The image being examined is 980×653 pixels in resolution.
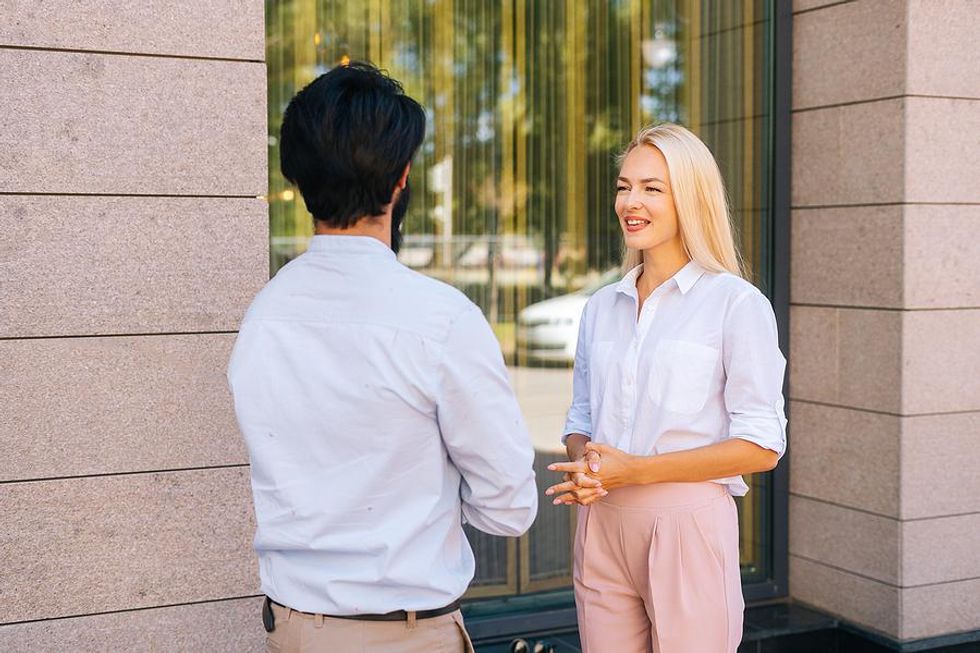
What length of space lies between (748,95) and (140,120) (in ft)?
10.5

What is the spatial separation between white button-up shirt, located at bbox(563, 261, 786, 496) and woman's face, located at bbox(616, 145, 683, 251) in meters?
0.13

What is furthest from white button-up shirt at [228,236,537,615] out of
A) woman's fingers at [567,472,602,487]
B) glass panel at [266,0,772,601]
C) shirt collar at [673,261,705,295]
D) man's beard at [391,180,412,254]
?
glass panel at [266,0,772,601]

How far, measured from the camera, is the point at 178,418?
3.85m

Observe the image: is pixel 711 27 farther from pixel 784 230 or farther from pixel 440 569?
pixel 440 569

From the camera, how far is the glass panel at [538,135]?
16.4 ft

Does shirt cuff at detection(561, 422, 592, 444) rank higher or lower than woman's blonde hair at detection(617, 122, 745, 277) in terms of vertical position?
lower

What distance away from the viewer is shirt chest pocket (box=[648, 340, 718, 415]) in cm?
306

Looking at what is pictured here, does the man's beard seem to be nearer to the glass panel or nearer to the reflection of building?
the reflection of building

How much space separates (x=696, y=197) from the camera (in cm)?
316

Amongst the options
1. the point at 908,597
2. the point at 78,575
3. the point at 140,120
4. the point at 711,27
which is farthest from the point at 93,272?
the point at 908,597

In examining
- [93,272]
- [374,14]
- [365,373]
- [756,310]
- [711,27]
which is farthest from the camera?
[711,27]

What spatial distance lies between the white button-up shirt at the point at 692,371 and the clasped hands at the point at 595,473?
20 cm

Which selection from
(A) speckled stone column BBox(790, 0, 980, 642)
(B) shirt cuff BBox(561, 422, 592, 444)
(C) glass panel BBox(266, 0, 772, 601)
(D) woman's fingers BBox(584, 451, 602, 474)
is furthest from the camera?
(A) speckled stone column BBox(790, 0, 980, 642)

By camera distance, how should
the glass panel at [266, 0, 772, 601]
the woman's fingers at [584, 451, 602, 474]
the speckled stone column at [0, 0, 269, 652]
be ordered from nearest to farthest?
1. the woman's fingers at [584, 451, 602, 474]
2. the speckled stone column at [0, 0, 269, 652]
3. the glass panel at [266, 0, 772, 601]
